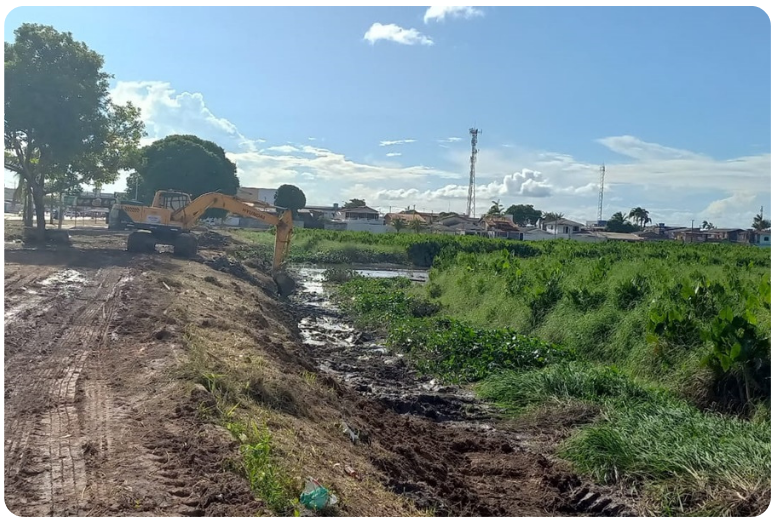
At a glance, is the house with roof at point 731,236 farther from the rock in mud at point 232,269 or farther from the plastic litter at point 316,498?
the plastic litter at point 316,498

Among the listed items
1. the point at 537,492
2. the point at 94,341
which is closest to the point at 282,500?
the point at 537,492

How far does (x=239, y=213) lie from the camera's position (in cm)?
2350

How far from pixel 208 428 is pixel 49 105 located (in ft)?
73.2

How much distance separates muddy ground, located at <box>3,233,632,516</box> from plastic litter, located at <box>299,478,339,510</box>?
0.61 ft

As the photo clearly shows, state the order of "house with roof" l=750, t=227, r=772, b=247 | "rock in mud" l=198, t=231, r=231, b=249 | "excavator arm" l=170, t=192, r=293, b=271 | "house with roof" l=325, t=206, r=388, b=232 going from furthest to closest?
"house with roof" l=325, t=206, r=388, b=232 < "house with roof" l=750, t=227, r=772, b=247 < "rock in mud" l=198, t=231, r=231, b=249 < "excavator arm" l=170, t=192, r=293, b=271

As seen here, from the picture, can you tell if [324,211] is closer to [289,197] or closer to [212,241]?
[289,197]

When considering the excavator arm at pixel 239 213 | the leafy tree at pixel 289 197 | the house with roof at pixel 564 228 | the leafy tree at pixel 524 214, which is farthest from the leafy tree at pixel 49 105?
the leafy tree at pixel 524 214

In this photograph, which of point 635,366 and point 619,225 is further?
point 619,225

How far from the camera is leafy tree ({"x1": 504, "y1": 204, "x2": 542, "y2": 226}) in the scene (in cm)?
10362

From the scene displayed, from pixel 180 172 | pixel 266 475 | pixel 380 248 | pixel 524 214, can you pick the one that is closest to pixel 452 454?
pixel 266 475

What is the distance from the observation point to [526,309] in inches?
630

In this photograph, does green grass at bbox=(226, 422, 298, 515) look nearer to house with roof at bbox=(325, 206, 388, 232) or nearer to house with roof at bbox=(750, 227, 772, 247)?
house with roof at bbox=(750, 227, 772, 247)

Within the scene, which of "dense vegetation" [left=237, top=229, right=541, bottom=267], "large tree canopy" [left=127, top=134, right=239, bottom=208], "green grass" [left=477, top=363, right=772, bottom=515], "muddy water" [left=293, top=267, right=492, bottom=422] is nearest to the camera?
"green grass" [left=477, top=363, right=772, bottom=515]

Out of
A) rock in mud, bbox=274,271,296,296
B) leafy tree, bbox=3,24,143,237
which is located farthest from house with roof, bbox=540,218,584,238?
leafy tree, bbox=3,24,143,237
